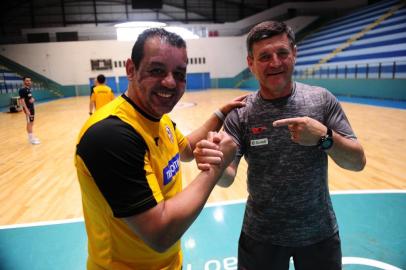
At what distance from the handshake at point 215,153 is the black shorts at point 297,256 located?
65 cm

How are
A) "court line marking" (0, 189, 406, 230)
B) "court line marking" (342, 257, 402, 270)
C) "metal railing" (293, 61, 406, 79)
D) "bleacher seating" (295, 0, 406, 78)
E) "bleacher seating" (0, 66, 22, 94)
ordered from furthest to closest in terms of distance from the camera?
"bleacher seating" (0, 66, 22, 94)
"bleacher seating" (295, 0, 406, 78)
"metal railing" (293, 61, 406, 79)
"court line marking" (0, 189, 406, 230)
"court line marking" (342, 257, 402, 270)

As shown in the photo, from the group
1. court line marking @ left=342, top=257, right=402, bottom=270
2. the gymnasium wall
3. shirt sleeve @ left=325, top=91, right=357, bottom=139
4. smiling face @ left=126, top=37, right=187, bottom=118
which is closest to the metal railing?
the gymnasium wall

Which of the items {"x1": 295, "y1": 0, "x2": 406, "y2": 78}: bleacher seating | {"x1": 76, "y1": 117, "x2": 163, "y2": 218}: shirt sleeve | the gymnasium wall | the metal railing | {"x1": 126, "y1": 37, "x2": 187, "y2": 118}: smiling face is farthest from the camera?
{"x1": 295, "y1": 0, "x2": 406, "y2": 78}: bleacher seating

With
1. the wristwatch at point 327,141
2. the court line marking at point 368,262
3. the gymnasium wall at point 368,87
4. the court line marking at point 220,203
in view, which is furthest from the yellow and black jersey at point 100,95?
the gymnasium wall at point 368,87

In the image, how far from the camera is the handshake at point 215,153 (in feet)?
3.85

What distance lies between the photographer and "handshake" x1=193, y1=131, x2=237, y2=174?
3.85 ft

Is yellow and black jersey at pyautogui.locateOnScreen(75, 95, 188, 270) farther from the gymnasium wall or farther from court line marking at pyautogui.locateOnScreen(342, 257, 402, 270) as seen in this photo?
the gymnasium wall

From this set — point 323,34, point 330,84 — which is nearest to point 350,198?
point 330,84

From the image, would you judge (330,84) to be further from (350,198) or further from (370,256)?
(370,256)

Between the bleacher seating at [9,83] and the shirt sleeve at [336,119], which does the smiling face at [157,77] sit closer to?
Answer: the shirt sleeve at [336,119]

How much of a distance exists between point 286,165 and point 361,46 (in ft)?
60.1

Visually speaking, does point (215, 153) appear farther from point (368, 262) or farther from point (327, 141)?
point (368, 262)

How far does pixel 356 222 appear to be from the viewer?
3.22 metres

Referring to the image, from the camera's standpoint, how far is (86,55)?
27.0 meters
